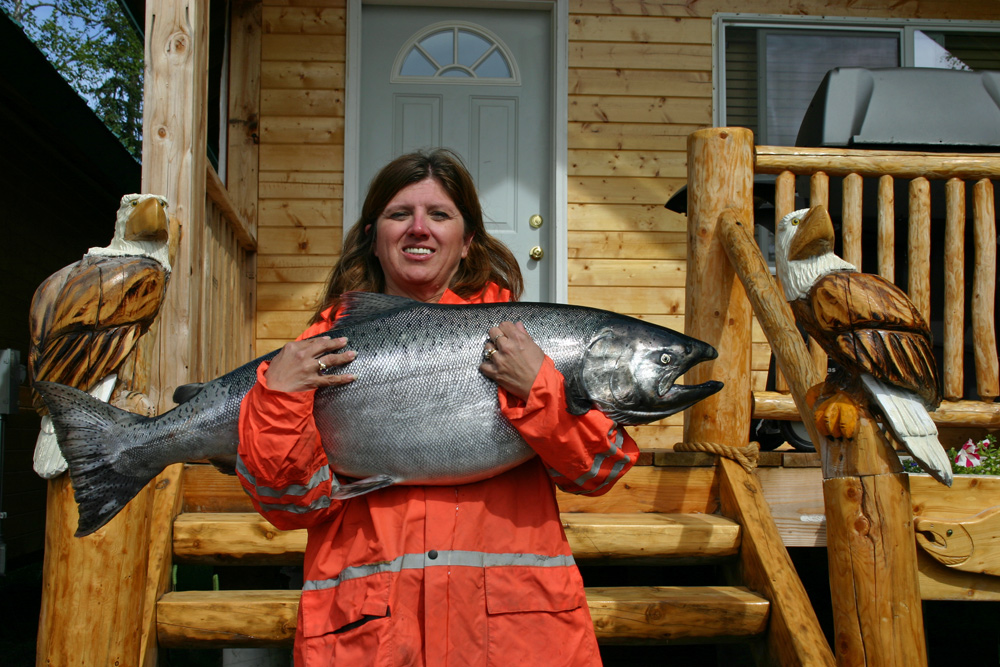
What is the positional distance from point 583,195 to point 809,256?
3382 millimetres

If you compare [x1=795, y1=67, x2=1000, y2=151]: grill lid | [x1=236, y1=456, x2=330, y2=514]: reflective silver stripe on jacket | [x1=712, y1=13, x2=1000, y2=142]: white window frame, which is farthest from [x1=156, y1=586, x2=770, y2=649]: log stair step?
[x1=712, y1=13, x2=1000, y2=142]: white window frame

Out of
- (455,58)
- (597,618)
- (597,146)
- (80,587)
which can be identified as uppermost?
(455,58)

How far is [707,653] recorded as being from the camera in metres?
4.27

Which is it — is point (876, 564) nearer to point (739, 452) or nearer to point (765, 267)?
point (739, 452)

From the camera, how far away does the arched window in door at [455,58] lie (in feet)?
18.9

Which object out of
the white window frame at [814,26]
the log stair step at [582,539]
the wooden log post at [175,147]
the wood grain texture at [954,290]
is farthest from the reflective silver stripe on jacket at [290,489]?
the white window frame at [814,26]

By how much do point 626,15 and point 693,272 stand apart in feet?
10.1

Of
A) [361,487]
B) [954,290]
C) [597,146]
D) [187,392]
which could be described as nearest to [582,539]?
[361,487]

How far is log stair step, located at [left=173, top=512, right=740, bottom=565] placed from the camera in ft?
9.23

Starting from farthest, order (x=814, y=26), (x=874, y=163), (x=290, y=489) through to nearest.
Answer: (x=814, y=26), (x=874, y=163), (x=290, y=489)

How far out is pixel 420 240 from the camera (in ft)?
6.91

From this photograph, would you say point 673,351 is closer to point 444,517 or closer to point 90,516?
point 444,517

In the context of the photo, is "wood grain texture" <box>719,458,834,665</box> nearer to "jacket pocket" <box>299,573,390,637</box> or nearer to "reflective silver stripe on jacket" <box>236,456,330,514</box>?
"jacket pocket" <box>299,573,390,637</box>

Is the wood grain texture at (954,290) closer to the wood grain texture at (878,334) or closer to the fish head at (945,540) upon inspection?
the fish head at (945,540)
